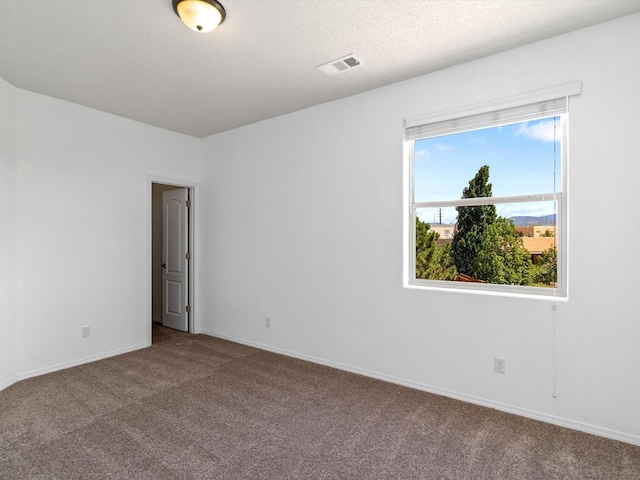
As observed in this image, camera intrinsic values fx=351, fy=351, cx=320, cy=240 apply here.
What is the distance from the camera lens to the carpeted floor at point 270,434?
2.04 meters

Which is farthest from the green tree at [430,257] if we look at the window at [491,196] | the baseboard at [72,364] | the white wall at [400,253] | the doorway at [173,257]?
the baseboard at [72,364]

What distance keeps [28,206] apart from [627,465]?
16.8ft

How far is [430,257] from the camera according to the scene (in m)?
3.22

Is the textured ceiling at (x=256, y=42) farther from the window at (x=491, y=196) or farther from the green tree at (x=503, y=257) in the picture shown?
the green tree at (x=503, y=257)

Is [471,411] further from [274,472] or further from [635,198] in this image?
[635,198]

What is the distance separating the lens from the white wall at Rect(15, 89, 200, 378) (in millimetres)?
3402

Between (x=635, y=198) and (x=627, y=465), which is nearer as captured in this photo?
(x=627, y=465)

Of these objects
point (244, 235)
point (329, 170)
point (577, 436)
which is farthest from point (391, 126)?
point (577, 436)

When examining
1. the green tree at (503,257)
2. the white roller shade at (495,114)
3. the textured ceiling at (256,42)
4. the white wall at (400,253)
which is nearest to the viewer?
the textured ceiling at (256,42)

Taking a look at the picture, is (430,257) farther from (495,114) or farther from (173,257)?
(173,257)

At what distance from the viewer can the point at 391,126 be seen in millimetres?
3281

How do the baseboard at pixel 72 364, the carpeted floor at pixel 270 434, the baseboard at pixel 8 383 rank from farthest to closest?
the baseboard at pixel 72 364 < the baseboard at pixel 8 383 < the carpeted floor at pixel 270 434

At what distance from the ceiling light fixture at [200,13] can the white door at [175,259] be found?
3.11 metres

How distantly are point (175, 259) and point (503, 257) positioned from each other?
14.2 ft
